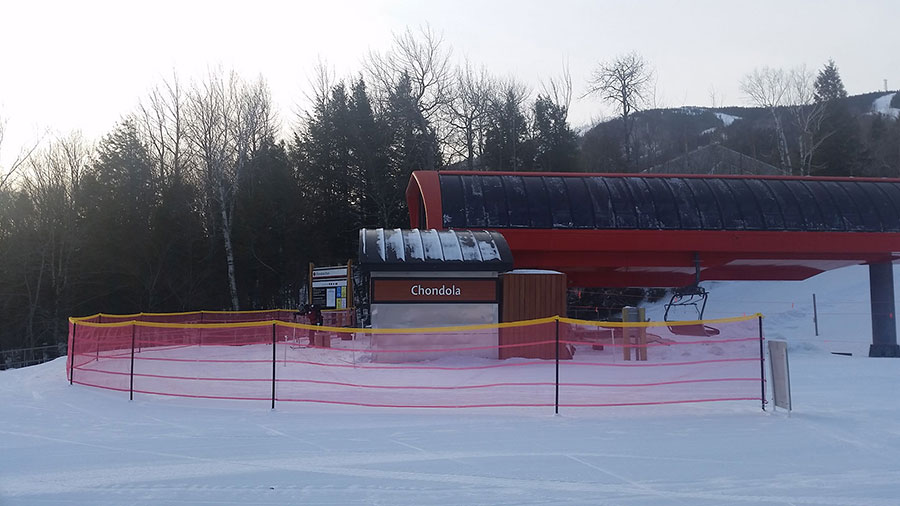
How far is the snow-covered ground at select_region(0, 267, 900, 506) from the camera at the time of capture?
23.0 ft

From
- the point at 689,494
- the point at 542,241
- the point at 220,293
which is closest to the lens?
the point at 689,494

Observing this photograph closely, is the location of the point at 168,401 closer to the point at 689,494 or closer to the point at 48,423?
the point at 48,423

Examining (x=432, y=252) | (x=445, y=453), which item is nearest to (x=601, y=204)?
(x=432, y=252)

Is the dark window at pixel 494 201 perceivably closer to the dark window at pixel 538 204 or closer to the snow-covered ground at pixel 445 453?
the dark window at pixel 538 204

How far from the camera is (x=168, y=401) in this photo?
41.5ft

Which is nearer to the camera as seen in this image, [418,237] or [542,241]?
[418,237]

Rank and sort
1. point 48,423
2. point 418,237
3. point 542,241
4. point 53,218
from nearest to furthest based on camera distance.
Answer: point 48,423 → point 418,237 → point 542,241 → point 53,218

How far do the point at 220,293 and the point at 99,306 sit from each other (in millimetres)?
6218

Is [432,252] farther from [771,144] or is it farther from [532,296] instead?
[771,144]

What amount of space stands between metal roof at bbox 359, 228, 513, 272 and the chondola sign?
349 mm

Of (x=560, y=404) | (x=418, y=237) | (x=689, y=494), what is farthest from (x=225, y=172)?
(x=689, y=494)

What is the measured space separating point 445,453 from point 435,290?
9.96m

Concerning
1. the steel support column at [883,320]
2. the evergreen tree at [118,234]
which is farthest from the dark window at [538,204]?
the evergreen tree at [118,234]

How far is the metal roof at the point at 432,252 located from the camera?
60.3 ft
